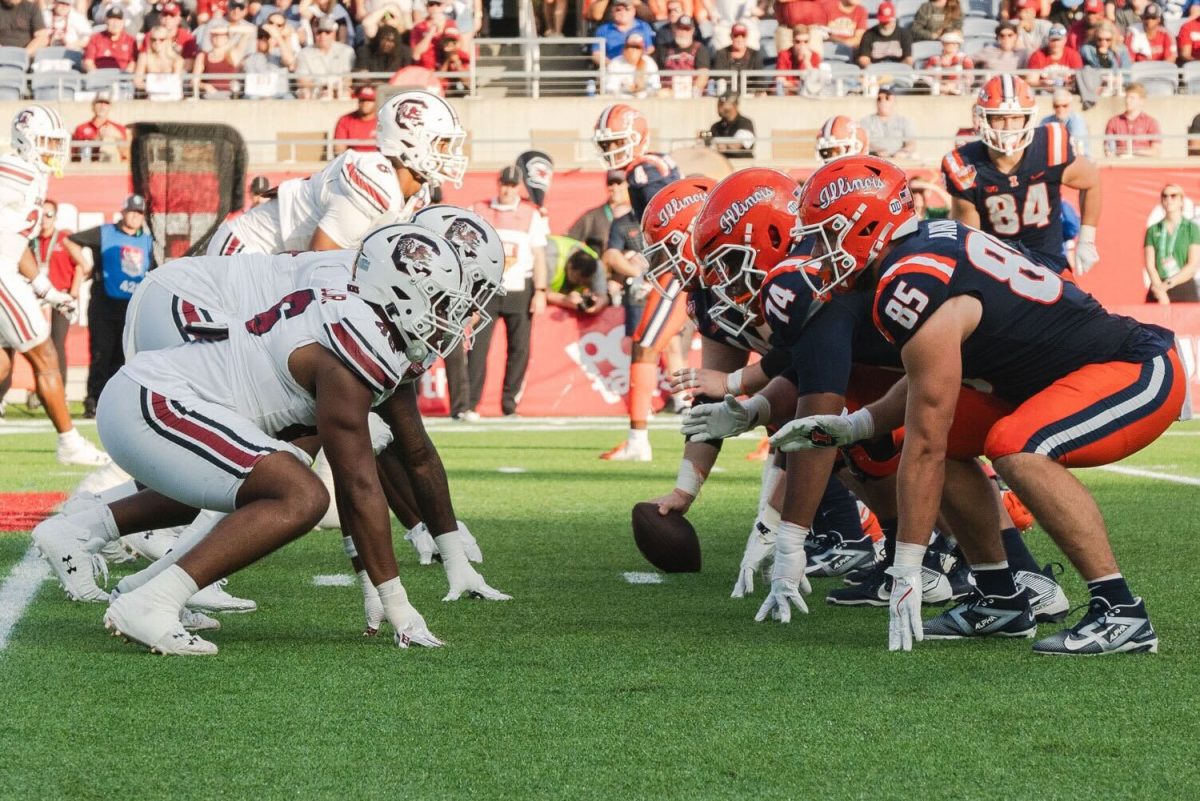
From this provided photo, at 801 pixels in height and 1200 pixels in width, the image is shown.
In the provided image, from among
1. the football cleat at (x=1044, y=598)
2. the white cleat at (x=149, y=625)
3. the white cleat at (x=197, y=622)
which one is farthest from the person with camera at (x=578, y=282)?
the white cleat at (x=149, y=625)

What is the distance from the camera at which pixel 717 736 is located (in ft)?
11.6

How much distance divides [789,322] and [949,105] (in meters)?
14.9

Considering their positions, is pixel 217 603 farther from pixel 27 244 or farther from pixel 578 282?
pixel 578 282

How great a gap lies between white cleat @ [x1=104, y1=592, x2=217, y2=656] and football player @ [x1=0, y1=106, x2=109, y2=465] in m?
5.57

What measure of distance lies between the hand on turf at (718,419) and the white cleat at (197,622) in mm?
1655

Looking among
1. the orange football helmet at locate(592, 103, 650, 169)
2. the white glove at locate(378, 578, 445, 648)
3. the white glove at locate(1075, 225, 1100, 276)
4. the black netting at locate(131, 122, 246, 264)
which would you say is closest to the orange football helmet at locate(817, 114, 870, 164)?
the orange football helmet at locate(592, 103, 650, 169)

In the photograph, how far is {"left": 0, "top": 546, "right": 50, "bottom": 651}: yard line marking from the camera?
5004 millimetres

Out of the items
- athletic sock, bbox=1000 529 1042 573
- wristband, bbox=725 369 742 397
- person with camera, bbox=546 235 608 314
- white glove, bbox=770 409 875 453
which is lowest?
person with camera, bbox=546 235 608 314

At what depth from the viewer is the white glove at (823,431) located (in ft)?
15.8

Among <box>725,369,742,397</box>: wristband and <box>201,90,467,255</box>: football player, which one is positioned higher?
<box>201,90,467,255</box>: football player

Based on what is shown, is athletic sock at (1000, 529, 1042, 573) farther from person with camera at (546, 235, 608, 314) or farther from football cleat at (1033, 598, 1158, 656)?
person with camera at (546, 235, 608, 314)

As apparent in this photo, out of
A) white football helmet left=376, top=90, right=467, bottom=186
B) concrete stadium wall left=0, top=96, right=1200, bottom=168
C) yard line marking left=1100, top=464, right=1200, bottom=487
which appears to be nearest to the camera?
white football helmet left=376, top=90, right=467, bottom=186

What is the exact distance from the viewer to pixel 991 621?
189 inches

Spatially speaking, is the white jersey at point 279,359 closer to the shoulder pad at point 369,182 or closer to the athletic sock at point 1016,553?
the shoulder pad at point 369,182
